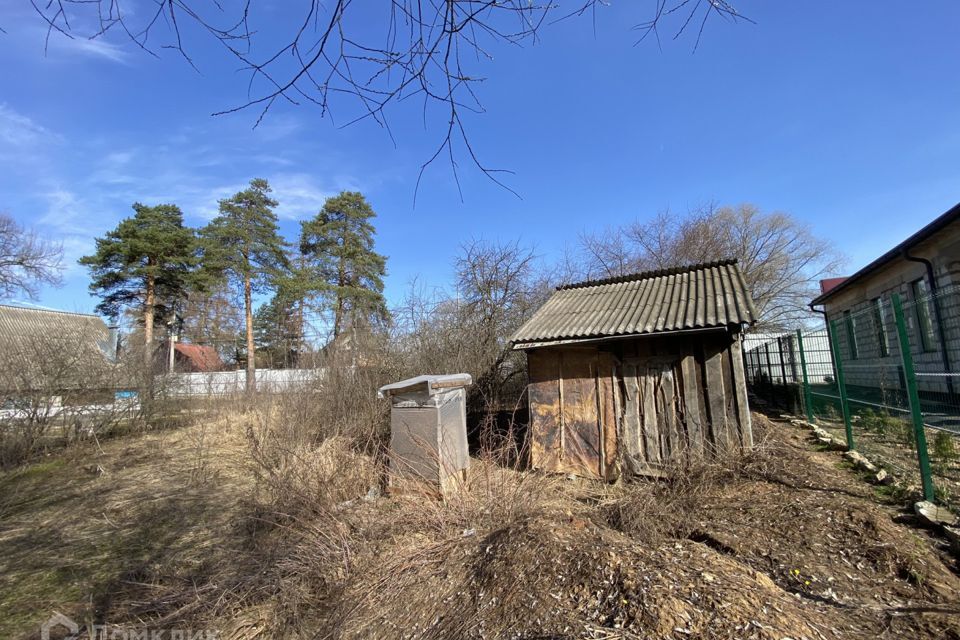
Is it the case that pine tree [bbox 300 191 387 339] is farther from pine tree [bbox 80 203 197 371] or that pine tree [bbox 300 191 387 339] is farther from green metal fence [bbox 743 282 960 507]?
green metal fence [bbox 743 282 960 507]

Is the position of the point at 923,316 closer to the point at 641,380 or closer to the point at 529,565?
the point at 641,380

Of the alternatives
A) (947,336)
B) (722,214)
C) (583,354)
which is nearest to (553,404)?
(583,354)

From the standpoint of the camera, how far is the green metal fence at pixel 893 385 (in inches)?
172

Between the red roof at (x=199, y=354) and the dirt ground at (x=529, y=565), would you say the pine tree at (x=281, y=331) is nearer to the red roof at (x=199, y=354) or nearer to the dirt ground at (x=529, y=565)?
the red roof at (x=199, y=354)

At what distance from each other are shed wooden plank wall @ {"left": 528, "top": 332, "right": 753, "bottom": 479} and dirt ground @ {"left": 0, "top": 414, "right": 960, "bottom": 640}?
79 cm

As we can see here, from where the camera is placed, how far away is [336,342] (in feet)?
37.0

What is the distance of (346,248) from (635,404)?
75.9 ft

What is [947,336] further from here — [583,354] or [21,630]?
[21,630]

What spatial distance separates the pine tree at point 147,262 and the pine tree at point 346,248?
663 centimetres

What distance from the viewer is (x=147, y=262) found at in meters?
25.1

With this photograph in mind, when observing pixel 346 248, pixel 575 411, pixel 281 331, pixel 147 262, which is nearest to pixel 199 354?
pixel 147 262

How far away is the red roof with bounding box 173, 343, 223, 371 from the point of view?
32.0 m

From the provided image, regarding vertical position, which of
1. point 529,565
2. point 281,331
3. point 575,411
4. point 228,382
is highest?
point 281,331

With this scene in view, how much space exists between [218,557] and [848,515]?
5.93m
